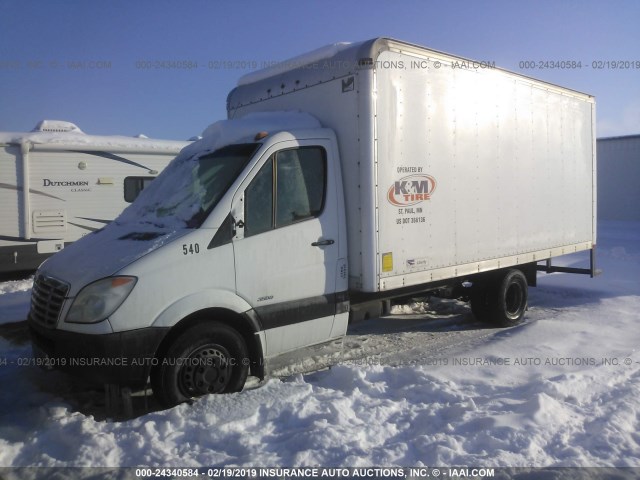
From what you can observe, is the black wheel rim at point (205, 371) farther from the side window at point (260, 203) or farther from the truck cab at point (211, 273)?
the side window at point (260, 203)

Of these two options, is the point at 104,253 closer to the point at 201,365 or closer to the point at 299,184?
the point at 201,365

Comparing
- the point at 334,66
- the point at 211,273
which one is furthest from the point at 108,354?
the point at 334,66

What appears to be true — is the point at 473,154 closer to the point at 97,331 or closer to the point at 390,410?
the point at 390,410

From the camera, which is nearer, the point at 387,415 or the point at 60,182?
the point at 387,415

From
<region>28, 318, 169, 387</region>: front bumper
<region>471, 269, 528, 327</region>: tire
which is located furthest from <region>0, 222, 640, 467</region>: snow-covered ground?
<region>471, 269, 528, 327</region>: tire

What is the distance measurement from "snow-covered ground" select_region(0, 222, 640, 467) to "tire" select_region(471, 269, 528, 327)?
0.93 m

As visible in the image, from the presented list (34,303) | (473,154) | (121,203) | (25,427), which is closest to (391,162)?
(473,154)

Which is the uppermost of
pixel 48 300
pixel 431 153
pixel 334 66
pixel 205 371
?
pixel 334 66

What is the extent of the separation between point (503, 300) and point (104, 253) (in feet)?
17.7

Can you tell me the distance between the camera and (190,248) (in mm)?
4426

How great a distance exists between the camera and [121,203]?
12.1 m

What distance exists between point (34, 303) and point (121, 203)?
7.71 m

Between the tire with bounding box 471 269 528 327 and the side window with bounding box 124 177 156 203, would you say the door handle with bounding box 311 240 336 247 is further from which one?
the side window with bounding box 124 177 156 203

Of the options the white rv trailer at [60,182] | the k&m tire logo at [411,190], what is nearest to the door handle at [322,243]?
the k&m tire logo at [411,190]
